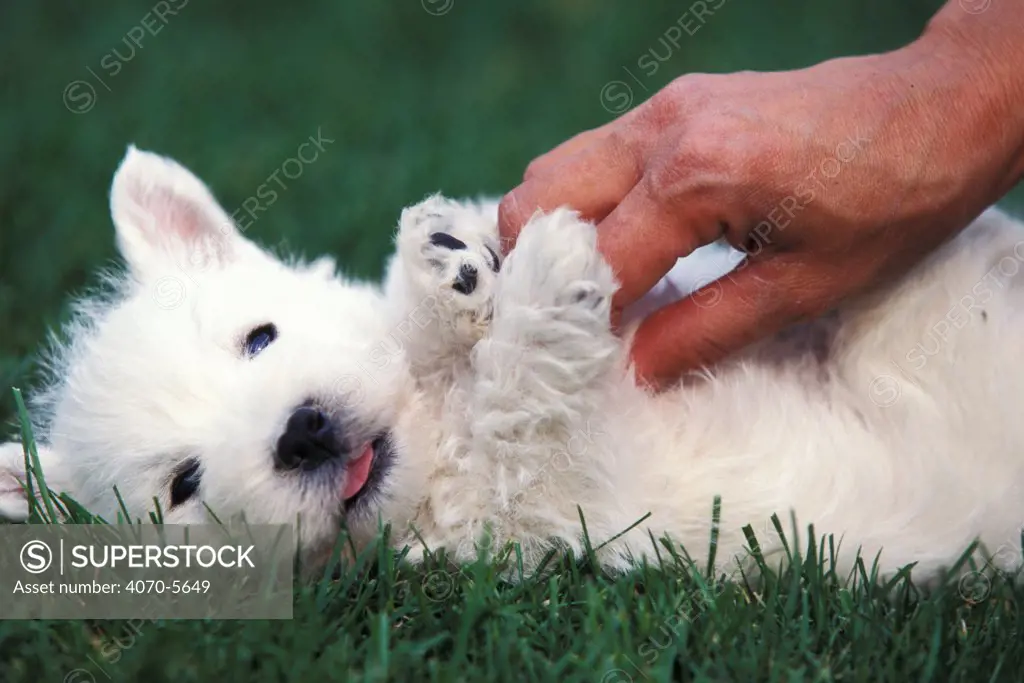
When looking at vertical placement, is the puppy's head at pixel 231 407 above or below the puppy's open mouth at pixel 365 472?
above

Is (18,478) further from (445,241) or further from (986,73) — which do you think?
(986,73)

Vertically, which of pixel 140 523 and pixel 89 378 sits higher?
pixel 89 378

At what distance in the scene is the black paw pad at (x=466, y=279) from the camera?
255 centimetres

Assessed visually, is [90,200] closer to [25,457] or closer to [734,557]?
[25,457]

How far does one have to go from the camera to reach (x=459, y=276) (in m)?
2.55

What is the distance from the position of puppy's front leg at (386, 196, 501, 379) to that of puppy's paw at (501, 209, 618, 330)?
0.12m

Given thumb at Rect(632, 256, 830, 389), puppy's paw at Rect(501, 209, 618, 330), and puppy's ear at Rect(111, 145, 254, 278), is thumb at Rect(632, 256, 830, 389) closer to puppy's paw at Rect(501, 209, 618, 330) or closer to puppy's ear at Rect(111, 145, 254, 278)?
puppy's paw at Rect(501, 209, 618, 330)

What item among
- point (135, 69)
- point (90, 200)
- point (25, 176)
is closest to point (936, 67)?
point (90, 200)

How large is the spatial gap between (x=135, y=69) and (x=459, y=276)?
706cm

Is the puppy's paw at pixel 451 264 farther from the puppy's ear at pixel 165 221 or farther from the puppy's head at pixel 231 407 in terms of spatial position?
the puppy's ear at pixel 165 221

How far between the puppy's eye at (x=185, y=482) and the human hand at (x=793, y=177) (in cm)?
104

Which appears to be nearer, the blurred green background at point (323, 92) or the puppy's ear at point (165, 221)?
the puppy's ear at point (165, 221)

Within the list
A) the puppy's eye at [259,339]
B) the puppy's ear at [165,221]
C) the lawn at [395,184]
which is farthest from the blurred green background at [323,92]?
the puppy's eye at [259,339]

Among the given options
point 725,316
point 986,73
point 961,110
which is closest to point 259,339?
point 725,316
